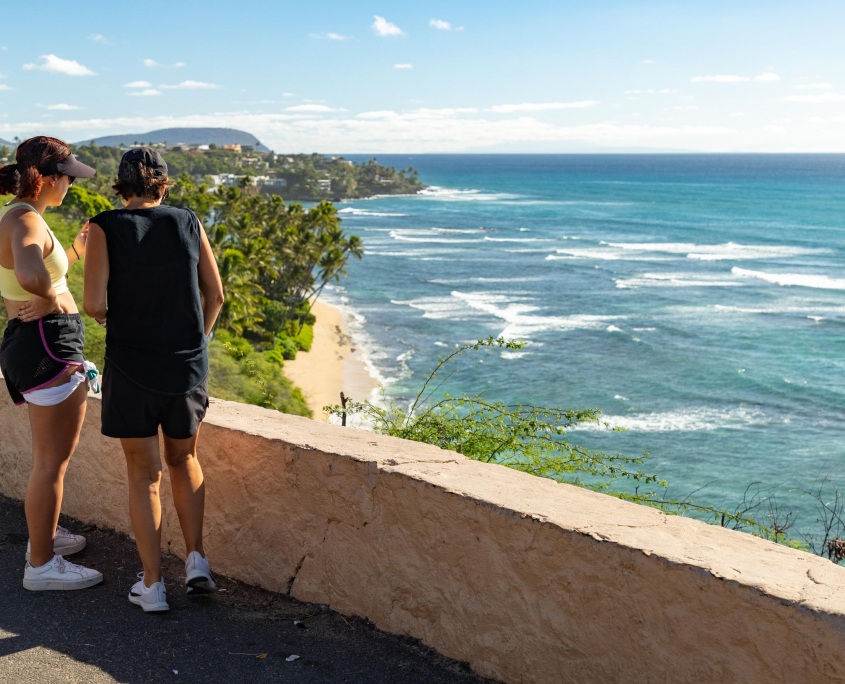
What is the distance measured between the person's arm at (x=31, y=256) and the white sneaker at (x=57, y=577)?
100 centimetres

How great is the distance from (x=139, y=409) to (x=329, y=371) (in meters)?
36.3

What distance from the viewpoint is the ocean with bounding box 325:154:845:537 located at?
2786cm

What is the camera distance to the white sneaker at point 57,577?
3.38 meters

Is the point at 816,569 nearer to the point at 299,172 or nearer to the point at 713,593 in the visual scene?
the point at 713,593

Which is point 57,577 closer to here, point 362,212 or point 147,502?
point 147,502

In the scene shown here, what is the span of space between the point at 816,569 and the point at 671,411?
3064 centimetres

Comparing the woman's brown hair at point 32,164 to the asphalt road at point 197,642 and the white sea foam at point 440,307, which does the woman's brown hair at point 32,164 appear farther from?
the white sea foam at point 440,307

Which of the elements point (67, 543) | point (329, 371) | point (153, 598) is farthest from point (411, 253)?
point (153, 598)

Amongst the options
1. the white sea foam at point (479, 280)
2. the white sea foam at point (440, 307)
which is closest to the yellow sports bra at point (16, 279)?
the white sea foam at point (440, 307)

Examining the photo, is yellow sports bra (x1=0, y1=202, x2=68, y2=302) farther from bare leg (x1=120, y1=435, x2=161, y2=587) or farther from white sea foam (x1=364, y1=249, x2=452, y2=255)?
white sea foam (x1=364, y1=249, x2=452, y2=255)

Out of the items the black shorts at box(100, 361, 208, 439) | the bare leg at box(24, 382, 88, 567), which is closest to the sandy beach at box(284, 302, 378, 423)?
the bare leg at box(24, 382, 88, 567)

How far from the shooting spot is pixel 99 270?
299 centimetres

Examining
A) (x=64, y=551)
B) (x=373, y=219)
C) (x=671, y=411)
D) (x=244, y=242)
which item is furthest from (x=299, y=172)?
(x=64, y=551)

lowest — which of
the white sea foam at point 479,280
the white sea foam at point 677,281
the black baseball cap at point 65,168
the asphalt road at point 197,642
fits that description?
the white sea foam at point 479,280
